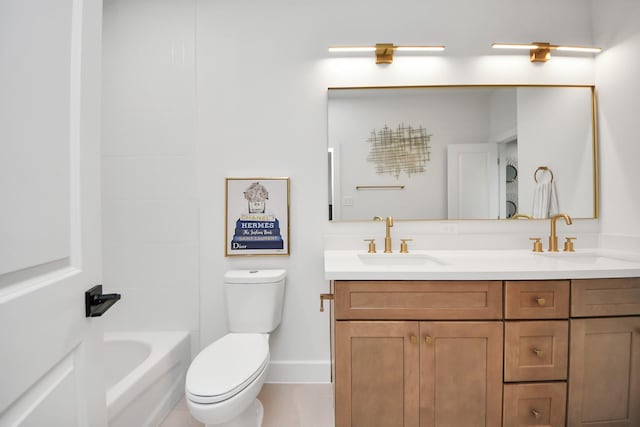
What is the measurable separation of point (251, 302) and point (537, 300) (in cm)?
140

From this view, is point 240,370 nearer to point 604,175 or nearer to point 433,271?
point 433,271

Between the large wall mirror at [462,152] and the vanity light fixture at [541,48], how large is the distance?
178 millimetres

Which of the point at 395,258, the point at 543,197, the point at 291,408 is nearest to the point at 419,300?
the point at 395,258

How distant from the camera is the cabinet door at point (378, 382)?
1289 millimetres

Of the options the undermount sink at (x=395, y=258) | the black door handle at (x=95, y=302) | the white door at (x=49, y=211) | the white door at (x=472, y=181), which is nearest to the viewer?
the white door at (x=49, y=211)

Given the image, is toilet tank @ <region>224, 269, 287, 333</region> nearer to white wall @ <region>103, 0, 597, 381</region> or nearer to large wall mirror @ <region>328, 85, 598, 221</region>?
white wall @ <region>103, 0, 597, 381</region>

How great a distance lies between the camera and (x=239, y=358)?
57.3 inches

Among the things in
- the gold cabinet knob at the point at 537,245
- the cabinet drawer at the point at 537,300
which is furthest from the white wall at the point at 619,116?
the cabinet drawer at the point at 537,300

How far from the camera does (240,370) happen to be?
1.36 meters

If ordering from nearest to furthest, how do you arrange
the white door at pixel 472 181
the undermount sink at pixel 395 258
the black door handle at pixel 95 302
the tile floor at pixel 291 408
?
the black door handle at pixel 95 302
the tile floor at pixel 291 408
the undermount sink at pixel 395 258
the white door at pixel 472 181

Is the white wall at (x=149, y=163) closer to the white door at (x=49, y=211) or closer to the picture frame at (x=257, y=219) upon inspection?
the picture frame at (x=257, y=219)

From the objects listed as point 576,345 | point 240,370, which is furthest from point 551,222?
point 240,370

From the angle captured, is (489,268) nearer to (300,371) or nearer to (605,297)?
(605,297)

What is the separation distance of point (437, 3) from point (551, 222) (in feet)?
4.88
